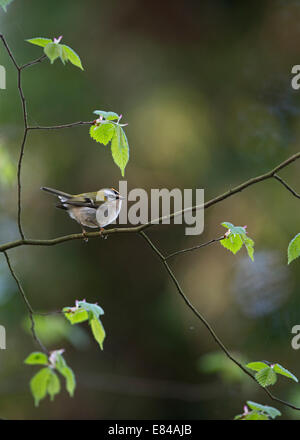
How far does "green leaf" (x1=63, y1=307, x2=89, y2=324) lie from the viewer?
2133 millimetres

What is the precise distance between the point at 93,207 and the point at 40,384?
2087 mm

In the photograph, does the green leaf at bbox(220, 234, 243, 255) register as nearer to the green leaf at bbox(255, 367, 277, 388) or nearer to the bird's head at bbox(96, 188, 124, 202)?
the green leaf at bbox(255, 367, 277, 388)

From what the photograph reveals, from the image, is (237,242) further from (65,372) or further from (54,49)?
(54,49)

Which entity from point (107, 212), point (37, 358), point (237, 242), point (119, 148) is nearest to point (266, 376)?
point (237, 242)

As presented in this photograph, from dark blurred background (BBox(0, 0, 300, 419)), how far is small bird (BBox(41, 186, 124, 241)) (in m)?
2.35

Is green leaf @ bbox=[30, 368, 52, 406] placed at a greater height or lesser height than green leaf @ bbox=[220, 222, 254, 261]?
lesser

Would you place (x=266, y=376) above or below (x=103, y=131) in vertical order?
below

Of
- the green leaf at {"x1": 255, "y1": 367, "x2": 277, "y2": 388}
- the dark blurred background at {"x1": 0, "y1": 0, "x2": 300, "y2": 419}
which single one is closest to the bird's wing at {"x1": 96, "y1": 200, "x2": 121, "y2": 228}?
the green leaf at {"x1": 255, "y1": 367, "x2": 277, "y2": 388}

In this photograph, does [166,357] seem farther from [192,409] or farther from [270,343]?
[270,343]

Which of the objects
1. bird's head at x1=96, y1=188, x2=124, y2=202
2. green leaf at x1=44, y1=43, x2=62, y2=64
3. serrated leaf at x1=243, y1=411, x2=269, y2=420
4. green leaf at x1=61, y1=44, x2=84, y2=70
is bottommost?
serrated leaf at x1=243, y1=411, x2=269, y2=420

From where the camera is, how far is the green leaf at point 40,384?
200cm

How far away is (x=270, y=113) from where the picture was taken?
7035 millimetres

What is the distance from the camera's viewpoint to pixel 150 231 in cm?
663

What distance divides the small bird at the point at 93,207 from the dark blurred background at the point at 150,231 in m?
2.35
